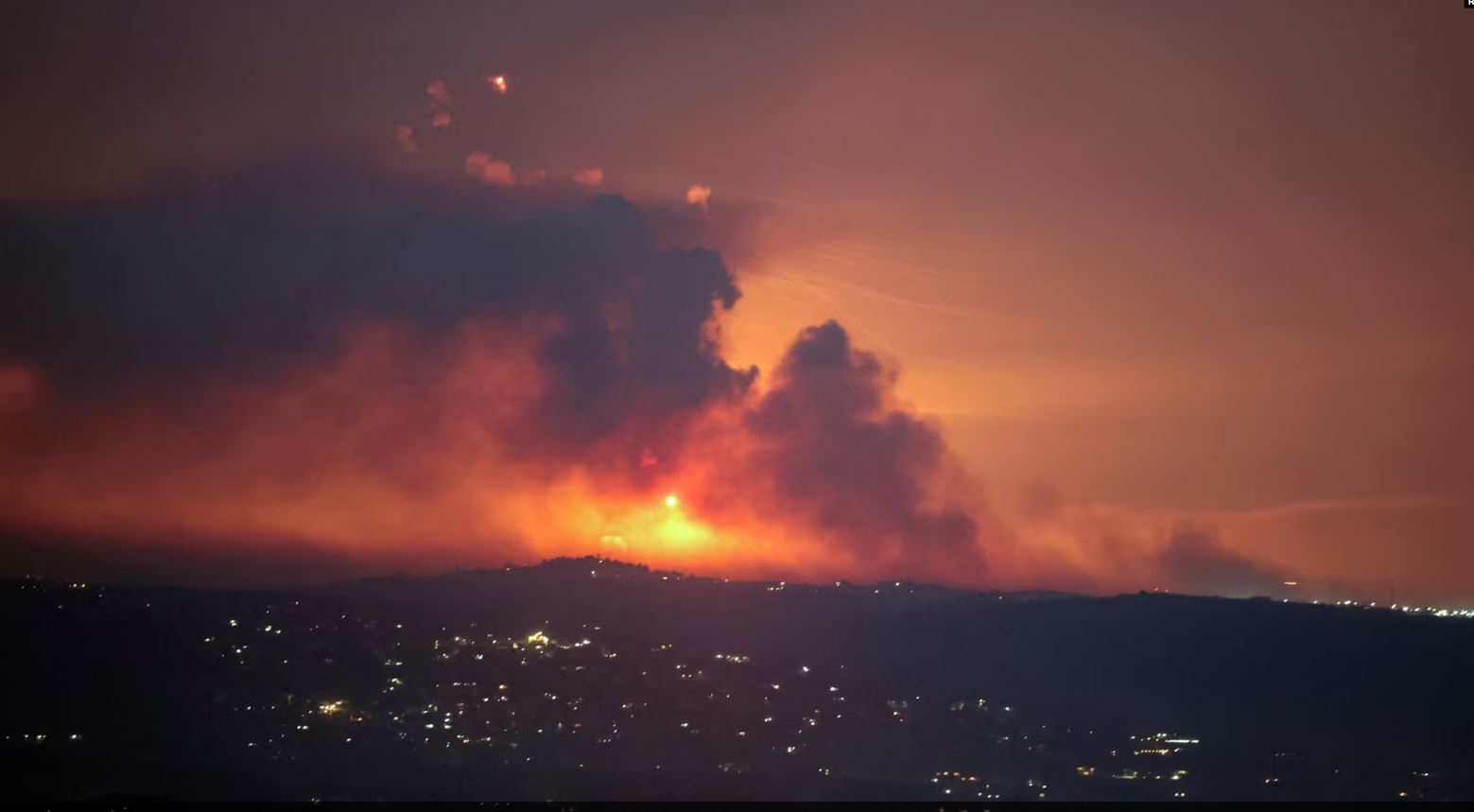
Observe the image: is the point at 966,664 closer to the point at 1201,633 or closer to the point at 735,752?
the point at 1201,633

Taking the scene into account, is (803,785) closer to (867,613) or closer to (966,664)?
(966,664)

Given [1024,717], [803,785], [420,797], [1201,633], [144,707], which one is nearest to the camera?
[420,797]

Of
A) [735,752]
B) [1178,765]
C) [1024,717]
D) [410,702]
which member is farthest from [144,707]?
[1178,765]

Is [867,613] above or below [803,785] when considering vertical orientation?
above

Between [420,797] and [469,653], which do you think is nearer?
[420,797]

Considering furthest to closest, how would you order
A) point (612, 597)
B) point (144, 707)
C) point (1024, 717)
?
point (612, 597)
point (1024, 717)
point (144, 707)

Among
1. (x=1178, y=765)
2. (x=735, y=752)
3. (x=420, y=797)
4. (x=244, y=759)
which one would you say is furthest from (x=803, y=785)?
(x=244, y=759)
